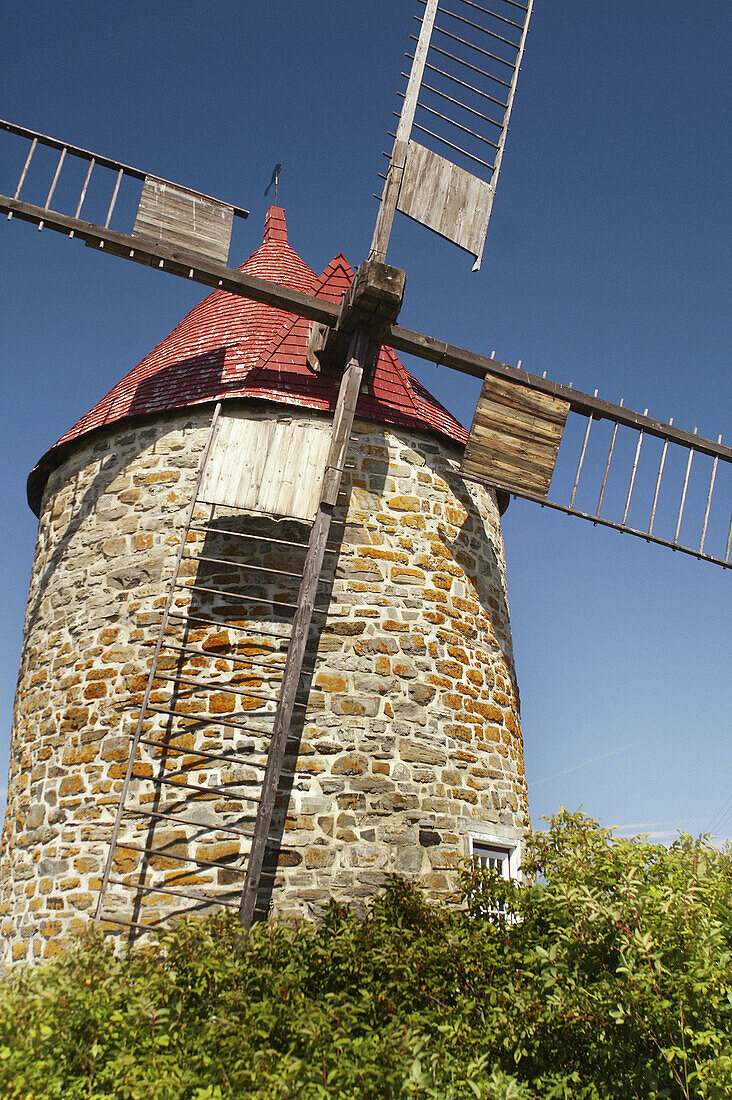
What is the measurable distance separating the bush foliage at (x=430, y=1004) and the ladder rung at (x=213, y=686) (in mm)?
1635

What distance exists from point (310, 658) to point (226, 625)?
729mm

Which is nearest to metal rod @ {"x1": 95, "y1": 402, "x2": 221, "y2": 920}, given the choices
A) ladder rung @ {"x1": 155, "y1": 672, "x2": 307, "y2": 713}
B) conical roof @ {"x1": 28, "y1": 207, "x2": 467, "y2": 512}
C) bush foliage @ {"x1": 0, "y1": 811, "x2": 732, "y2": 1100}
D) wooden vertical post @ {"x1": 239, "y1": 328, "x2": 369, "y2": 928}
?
ladder rung @ {"x1": 155, "y1": 672, "x2": 307, "y2": 713}

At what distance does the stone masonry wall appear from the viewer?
6148mm

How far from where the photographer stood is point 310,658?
660 centimetres

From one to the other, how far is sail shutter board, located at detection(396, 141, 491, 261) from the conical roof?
1.32m

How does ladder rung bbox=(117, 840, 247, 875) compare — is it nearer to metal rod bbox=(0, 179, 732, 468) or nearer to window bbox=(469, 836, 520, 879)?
window bbox=(469, 836, 520, 879)

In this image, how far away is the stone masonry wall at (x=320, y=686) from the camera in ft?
20.2

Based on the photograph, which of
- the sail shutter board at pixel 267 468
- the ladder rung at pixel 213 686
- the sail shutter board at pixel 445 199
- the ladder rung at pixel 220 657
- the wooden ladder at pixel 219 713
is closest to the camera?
the wooden ladder at pixel 219 713

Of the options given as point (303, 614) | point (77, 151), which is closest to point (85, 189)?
point (77, 151)

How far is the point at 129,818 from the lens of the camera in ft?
19.9

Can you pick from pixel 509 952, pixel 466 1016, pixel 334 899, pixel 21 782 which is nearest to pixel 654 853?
pixel 509 952

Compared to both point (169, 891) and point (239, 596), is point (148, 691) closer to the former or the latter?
point (239, 596)

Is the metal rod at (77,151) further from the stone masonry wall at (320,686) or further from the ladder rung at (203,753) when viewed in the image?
the ladder rung at (203,753)

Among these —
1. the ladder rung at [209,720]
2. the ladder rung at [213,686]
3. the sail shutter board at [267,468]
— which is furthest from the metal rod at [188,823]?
the sail shutter board at [267,468]
